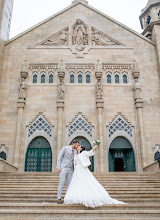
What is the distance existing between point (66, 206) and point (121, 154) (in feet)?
42.0

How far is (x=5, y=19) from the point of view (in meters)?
21.0

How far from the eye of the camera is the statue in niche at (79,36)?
2033 centimetres

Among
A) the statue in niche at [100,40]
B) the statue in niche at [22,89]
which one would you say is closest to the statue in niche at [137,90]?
the statue in niche at [100,40]

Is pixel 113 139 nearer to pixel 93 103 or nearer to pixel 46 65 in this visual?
pixel 93 103

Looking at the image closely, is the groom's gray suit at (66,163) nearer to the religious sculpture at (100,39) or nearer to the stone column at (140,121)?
the stone column at (140,121)

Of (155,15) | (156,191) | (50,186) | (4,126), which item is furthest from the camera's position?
(155,15)

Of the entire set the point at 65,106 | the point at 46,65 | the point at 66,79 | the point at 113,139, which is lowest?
the point at 113,139

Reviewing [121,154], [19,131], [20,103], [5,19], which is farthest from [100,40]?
[19,131]

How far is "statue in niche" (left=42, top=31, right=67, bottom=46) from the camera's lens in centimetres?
2050

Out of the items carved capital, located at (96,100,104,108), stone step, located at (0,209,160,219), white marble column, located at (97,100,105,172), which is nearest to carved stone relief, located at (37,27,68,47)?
carved capital, located at (96,100,104,108)

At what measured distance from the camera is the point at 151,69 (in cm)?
1975

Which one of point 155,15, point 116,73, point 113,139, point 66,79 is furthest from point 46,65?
point 155,15

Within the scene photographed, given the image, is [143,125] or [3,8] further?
[3,8]

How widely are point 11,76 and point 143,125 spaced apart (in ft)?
38.5
